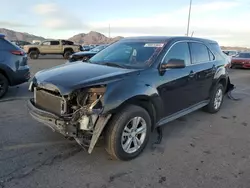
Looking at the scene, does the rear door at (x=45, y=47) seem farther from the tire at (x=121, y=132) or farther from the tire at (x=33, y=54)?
the tire at (x=121, y=132)

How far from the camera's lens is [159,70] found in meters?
3.94

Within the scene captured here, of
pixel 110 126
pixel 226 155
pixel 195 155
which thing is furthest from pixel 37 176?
pixel 226 155

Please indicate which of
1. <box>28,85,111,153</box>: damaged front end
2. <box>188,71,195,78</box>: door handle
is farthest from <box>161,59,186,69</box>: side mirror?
<box>28,85,111,153</box>: damaged front end

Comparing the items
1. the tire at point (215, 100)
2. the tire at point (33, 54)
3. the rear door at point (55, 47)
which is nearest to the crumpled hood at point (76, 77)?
the tire at point (215, 100)

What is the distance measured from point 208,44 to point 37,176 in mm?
4530

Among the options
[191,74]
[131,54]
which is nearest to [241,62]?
[191,74]

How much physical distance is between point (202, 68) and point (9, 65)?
491 cm

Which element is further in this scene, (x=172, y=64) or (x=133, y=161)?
(x=172, y=64)

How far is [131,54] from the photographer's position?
4398 mm

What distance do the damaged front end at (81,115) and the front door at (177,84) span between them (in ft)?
3.94

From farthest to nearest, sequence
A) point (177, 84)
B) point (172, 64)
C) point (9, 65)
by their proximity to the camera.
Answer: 1. point (9, 65)
2. point (177, 84)
3. point (172, 64)

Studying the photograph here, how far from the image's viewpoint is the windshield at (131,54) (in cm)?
408

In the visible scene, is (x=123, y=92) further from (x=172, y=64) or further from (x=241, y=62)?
(x=241, y=62)

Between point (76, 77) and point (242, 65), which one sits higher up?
point (76, 77)
